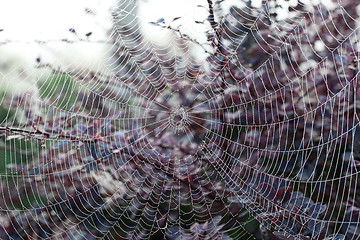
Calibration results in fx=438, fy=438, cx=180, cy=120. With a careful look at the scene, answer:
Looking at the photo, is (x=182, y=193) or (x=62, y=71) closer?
(x=62, y=71)

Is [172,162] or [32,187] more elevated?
[172,162]

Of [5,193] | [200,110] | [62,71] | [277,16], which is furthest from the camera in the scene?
[5,193]

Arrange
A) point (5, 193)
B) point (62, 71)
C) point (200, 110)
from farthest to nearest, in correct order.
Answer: point (5, 193)
point (200, 110)
point (62, 71)

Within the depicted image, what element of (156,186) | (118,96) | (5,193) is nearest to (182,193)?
(156,186)

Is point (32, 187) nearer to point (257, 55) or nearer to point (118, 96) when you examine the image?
point (118, 96)

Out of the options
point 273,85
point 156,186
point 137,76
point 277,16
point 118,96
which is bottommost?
point 156,186

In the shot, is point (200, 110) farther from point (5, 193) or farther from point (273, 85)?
point (5, 193)

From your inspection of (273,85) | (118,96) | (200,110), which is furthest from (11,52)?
(273,85)
